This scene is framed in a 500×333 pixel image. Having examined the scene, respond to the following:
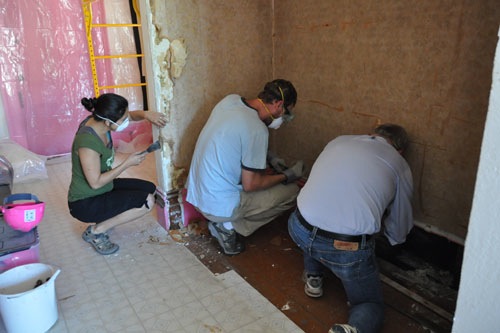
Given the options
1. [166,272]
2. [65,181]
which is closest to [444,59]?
[166,272]

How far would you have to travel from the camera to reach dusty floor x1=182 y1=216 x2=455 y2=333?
6.40 feet

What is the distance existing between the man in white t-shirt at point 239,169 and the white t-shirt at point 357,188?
526 mm

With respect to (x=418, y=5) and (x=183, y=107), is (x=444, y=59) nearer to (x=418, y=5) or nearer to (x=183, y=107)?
(x=418, y=5)

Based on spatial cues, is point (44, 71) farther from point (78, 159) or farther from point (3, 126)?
point (78, 159)

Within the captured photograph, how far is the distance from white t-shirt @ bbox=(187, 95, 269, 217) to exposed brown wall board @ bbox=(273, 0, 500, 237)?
0.61 meters

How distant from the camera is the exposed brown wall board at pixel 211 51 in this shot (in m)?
2.51

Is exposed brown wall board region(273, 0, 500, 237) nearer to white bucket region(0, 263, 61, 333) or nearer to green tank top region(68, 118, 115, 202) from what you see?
green tank top region(68, 118, 115, 202)

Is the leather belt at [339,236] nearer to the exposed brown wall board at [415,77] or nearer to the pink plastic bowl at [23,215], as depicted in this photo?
the exposed brown wall board at [415,77]

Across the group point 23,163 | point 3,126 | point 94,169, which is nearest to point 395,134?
point 94,169

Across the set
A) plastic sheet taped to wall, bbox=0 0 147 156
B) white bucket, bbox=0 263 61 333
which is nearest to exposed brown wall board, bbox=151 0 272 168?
white bucket, bbox=0 263 61 333

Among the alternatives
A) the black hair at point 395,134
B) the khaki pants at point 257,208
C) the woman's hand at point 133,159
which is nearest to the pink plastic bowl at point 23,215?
the woman's hand at point 133,159

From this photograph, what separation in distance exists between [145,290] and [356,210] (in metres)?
1.26

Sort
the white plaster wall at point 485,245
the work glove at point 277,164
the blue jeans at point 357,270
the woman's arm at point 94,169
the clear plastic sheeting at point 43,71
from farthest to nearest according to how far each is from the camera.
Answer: the clear plastic sheeting at point 43,71 → the work glove at point 277,164 → the woman's arm at point 94,169 → the blue jeans at point 357,270 → the white plaster wall at point 485,245

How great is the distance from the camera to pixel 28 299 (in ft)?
5.62
